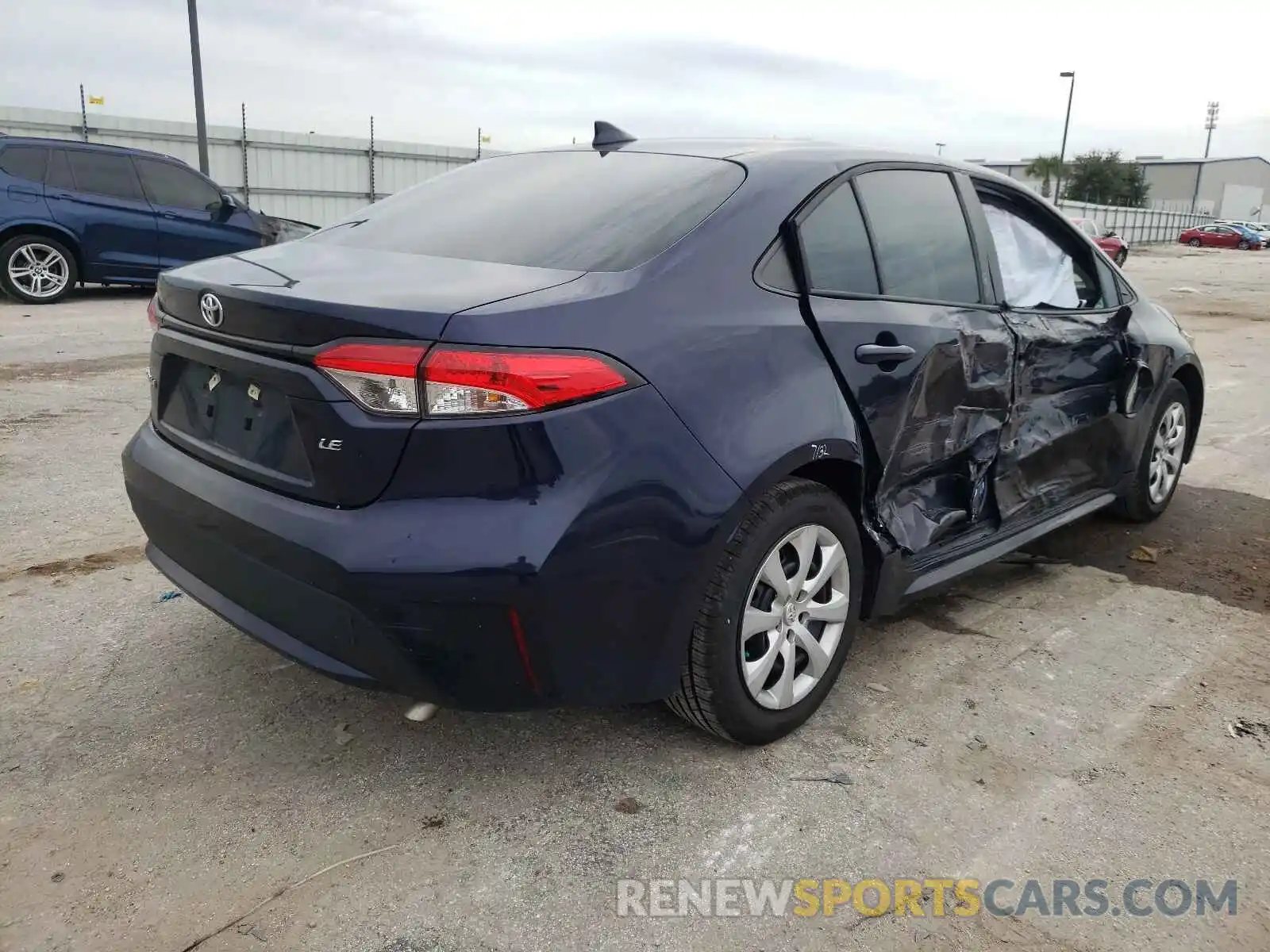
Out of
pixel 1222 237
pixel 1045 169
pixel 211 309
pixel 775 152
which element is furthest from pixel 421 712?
pixel 1045 169

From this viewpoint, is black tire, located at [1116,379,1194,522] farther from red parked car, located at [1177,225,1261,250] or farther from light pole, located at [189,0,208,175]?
red parked car, located at [1177,225,1261,250]

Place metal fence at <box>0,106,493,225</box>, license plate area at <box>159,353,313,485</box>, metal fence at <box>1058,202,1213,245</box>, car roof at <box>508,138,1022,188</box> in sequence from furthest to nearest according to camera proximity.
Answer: metal fence at <box>1058,202,1213,245</box> → metal fence at <box>0,106,493,225</box> → car roof at <box>508,138,1022,188</box> → license plate area at <box>159,353,313,485</box>

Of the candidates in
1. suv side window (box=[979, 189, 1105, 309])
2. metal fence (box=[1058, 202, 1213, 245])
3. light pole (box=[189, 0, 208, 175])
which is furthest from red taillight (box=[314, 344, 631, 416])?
metal fence (box=[1058, 202, 1213, 245])

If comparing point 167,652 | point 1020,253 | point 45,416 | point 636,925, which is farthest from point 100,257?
point 636,925

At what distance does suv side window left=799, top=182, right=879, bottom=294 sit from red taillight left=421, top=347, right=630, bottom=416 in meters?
0.96

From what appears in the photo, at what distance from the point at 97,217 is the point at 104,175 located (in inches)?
21.6

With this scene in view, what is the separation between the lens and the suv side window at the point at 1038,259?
3.64 metres

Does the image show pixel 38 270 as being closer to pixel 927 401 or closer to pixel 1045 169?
pixel 927 401

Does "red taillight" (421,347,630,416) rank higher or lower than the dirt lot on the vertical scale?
higher

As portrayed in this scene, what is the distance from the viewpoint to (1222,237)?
49.2 metres

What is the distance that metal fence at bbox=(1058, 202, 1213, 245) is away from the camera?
46938mm

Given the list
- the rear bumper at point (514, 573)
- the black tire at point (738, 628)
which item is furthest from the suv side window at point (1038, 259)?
the rear bumper at point (514, 573)

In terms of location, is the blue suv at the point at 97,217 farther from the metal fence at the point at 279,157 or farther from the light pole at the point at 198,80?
the metal fence at the point at 279,157

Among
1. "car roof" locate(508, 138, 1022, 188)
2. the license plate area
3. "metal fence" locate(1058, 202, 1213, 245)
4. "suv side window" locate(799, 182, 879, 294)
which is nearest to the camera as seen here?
the license plate area
